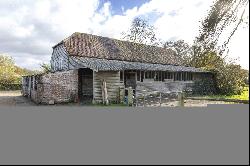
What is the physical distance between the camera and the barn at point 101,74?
75.0ft

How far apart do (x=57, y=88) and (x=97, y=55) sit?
25.7ft

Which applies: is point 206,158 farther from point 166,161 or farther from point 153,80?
point 153,80

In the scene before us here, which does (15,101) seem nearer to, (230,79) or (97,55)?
(97,55)

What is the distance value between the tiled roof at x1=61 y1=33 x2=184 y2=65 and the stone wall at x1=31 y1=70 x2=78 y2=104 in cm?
431

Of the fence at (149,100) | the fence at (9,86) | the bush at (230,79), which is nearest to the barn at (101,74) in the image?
the fence at (149,100)

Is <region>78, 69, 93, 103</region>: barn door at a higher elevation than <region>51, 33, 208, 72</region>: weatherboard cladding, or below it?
below

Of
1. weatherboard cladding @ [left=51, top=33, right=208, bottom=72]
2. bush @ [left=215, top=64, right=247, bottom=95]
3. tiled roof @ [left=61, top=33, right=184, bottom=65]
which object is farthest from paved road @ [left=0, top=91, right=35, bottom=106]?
bush @ [left=215, top=64, right=247, bottom=95]

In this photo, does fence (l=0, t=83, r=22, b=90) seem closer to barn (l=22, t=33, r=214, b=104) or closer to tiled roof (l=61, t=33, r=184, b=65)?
barn (l=22, t=33, r=214, b=104)

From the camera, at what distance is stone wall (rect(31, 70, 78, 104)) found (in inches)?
867

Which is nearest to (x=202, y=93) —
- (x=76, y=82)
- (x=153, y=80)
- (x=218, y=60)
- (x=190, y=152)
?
(x=153, y=80)

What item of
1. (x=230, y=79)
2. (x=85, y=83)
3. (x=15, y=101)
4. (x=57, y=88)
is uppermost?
(x=230, y=79)

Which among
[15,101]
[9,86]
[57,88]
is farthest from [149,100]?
[9,86]

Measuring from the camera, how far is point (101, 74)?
77.7ft

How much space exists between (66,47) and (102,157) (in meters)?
23.6
